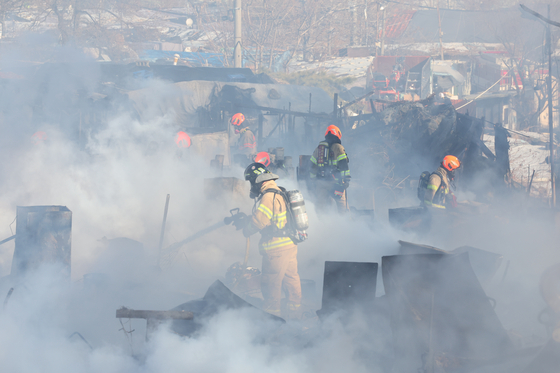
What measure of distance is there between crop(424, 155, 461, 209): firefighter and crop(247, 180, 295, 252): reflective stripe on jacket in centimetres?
300

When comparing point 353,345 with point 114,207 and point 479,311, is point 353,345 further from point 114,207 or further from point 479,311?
point 114,207

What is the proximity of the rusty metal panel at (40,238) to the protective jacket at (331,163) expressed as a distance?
3.87m

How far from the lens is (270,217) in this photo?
4602mm

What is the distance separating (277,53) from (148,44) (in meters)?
8.16

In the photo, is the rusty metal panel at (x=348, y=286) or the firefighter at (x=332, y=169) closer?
the rusty metal panel at (x=348, y=286)

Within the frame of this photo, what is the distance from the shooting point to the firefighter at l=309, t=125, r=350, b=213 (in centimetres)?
723

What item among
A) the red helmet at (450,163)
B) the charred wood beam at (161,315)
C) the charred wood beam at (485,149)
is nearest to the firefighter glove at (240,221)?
the charred wood beam at (161,315)

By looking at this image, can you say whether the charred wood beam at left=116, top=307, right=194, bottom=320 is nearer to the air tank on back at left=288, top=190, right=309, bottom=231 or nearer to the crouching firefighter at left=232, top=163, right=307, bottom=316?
the crouching firefighter at left=232, top=163, right=307, bottom=316

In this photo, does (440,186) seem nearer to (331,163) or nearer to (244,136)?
(331,163)

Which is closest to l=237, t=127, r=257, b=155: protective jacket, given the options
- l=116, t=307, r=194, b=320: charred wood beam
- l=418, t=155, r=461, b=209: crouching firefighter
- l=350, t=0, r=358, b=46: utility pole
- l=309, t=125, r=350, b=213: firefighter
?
l=309, t=125, r=350, b=213: firefighter

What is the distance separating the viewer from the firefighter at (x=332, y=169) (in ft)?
23.7

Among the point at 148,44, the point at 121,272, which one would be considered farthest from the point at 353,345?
the point at 148,44

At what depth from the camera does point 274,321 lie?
13.8ft

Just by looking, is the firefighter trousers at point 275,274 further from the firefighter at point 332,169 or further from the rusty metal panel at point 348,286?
the firefighter at point 332,169
